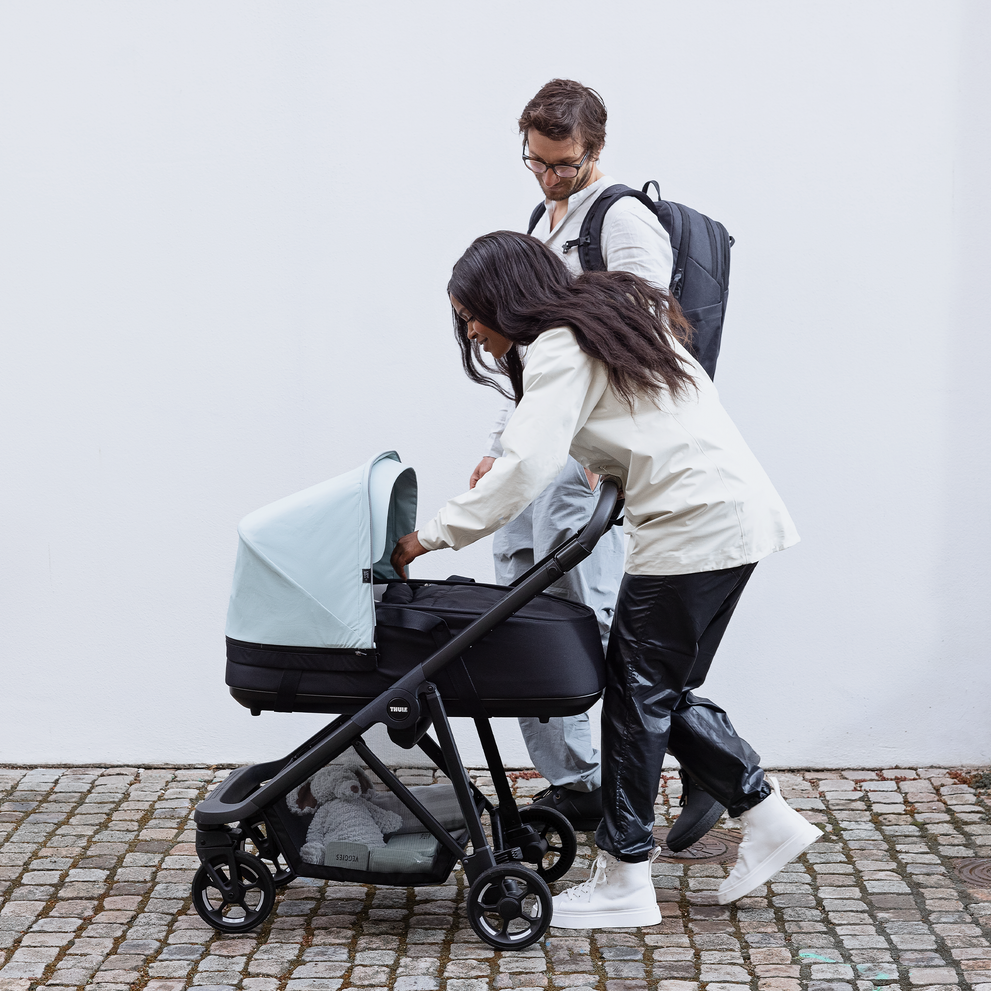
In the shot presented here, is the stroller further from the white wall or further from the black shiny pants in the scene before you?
the white wall

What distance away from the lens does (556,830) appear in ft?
11.8

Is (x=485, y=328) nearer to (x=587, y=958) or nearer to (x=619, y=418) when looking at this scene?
(x=619, y=418)

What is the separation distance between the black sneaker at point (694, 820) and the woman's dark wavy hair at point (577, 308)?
4.11ft

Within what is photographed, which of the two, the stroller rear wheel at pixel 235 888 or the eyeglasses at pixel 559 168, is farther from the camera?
the eyeglasses at pixel 559 168

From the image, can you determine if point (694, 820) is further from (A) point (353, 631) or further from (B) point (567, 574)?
(A) point (353, 631)

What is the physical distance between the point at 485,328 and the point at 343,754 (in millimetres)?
1233

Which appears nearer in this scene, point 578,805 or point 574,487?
point 574,487

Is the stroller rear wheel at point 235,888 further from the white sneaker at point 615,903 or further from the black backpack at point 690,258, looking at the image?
the black backpack at point 690,258

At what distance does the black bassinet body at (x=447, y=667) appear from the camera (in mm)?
3092

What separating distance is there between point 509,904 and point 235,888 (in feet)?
2.37

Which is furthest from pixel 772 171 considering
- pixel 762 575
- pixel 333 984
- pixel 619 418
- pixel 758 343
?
pixel 333 984

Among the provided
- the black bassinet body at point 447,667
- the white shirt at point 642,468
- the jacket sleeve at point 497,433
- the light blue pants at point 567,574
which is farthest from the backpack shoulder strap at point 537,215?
the black bassinet body at point 447,667

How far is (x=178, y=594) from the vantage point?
467 centimetres

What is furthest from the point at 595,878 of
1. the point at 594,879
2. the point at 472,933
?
the point at 472,933
